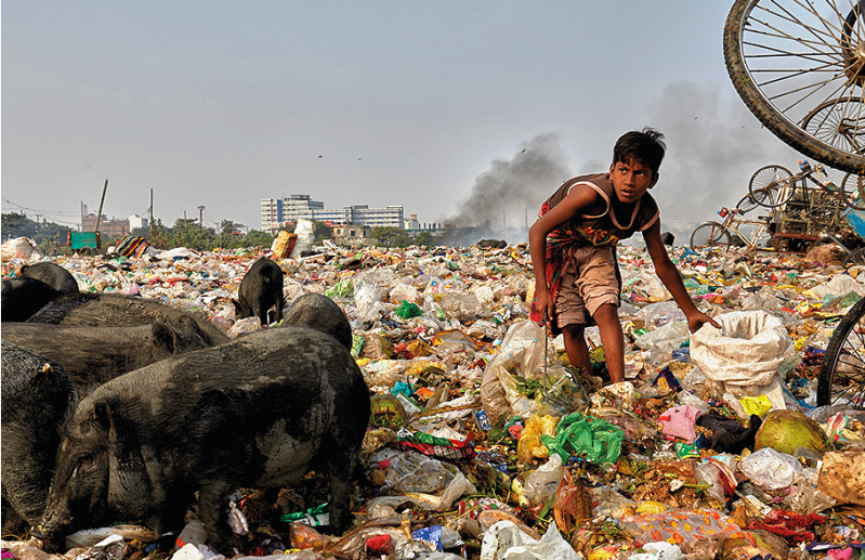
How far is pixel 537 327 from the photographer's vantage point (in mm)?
3602

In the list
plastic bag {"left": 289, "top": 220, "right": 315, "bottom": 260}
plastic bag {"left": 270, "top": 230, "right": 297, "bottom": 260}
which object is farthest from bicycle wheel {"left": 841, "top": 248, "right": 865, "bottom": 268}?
plastic bag {"left": 270, "top": 230, "right": 297, "bottom": 260}

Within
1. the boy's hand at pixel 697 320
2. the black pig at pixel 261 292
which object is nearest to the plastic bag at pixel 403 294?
the black pig at pixel 261 292

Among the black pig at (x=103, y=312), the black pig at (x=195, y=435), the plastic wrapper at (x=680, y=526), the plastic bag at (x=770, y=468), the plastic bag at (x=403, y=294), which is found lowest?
the plastic wrapper at (x=680, y=526)

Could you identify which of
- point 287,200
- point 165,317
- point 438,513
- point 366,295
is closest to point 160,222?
point 366,295

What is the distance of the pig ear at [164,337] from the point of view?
256cm

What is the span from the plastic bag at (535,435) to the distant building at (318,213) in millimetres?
107923

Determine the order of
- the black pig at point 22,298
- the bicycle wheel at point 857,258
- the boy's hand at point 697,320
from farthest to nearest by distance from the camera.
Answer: the bicycle wheel at point 857,258, the black pig at point 22,298, the boy's hand at point 697,320

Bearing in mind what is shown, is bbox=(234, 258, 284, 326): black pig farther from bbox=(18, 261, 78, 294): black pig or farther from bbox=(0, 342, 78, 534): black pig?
bbox=(0, 342, 78, 534): black pig

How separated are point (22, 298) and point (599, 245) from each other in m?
4.03

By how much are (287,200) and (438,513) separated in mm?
120831

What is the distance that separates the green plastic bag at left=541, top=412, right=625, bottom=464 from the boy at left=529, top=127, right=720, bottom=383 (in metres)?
0.69

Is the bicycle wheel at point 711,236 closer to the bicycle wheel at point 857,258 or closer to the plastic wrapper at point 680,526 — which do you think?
the bicycle wheel at point 857,258

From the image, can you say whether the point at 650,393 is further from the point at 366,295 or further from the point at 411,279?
the point at 411,279

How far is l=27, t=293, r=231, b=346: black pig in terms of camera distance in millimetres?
3600
